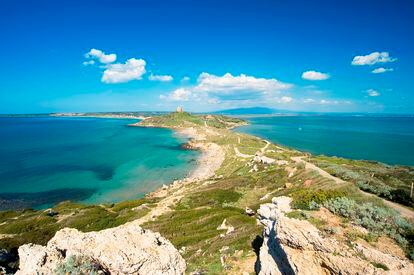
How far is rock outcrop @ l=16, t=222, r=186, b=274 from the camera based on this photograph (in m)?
11.9

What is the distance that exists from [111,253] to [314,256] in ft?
31.3

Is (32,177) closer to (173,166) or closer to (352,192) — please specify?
(173,166)

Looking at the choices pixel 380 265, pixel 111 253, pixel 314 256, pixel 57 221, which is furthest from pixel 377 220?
pixel 57 221

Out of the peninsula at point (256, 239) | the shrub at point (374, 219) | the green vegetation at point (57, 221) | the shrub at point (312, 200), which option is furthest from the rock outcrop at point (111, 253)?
the green vegetation at point (57, 221)

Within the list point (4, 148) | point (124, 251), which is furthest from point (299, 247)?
point (4, 148)

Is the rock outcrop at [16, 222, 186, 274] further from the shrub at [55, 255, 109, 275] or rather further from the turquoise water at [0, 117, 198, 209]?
the turquoise water at [0, 117, 198, 209]

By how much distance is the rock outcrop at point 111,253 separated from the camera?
469 inches

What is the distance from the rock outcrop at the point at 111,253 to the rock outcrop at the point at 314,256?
5328 millimetres

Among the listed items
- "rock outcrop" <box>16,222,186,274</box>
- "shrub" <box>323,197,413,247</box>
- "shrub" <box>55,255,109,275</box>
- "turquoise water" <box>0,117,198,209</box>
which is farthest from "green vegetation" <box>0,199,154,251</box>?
"shrub" <box>323,197,413,247</box>

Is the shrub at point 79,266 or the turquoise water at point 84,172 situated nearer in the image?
the shrub at point 79,266

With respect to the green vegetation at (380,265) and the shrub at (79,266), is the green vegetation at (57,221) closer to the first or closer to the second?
the shrub at (79,266)

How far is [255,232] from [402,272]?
13571mm

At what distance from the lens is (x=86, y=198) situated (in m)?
56.2

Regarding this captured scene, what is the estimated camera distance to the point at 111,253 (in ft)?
40.0
